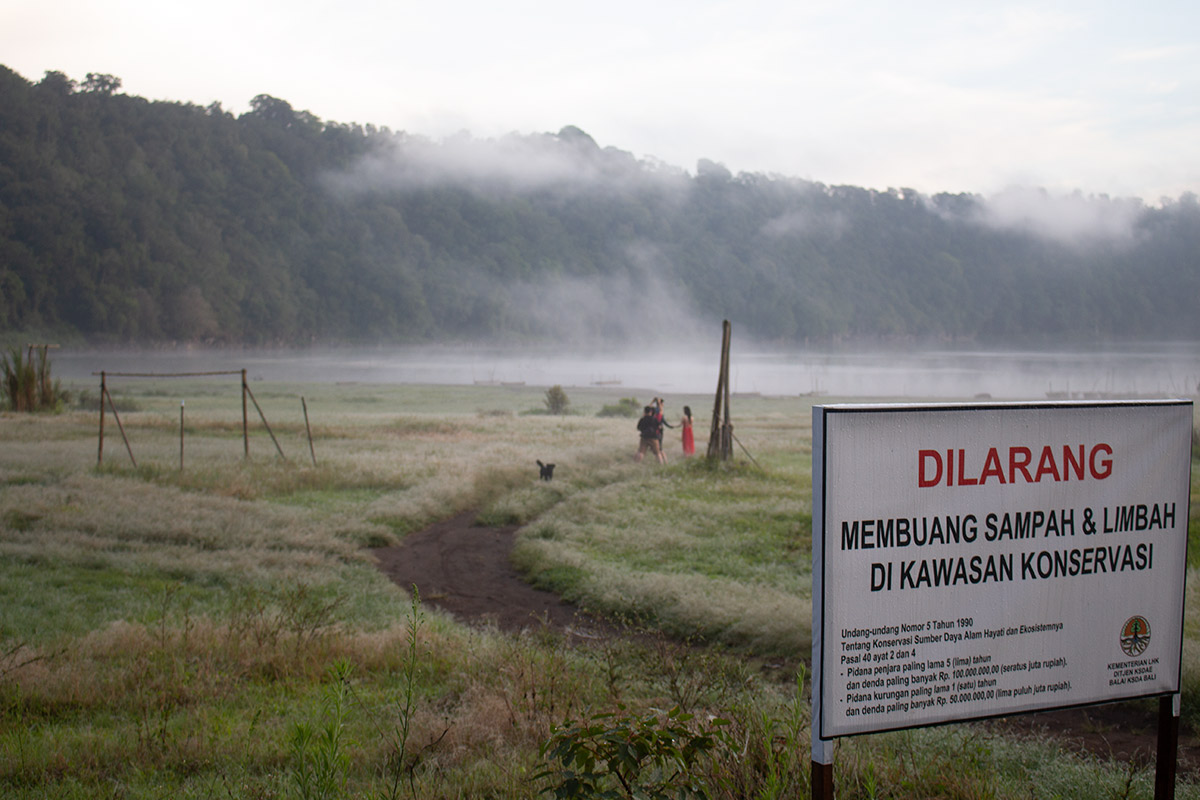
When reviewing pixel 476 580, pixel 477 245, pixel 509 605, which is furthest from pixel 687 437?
pixel 477 245

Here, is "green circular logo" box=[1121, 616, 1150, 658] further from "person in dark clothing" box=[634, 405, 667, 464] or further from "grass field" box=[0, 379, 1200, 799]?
"person in dark clothing" box=[634, 405, 667, 464]

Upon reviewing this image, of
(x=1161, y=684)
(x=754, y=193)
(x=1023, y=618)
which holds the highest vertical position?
(x=754, y=193)

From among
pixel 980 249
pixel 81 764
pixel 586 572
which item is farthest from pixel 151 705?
pixel 980 249

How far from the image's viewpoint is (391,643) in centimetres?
737

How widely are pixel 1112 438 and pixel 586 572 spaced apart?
926cm

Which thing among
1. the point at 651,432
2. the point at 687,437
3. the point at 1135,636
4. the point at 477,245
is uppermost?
the point at 477,245

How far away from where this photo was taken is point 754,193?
162250 mm

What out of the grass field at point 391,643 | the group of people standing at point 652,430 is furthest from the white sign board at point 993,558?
the group of people standing at point 652,430

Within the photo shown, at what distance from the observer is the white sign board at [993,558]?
2.54m

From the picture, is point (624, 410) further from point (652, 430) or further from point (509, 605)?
point (509, 605)

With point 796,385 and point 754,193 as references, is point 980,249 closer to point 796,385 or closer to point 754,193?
point 754,193

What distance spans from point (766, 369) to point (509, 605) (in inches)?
4072

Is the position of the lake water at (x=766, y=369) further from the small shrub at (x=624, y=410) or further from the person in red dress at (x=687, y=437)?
the person in red dress at (x=687, y=437)

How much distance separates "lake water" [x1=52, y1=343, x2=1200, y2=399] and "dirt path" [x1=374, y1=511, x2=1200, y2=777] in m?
38.1
